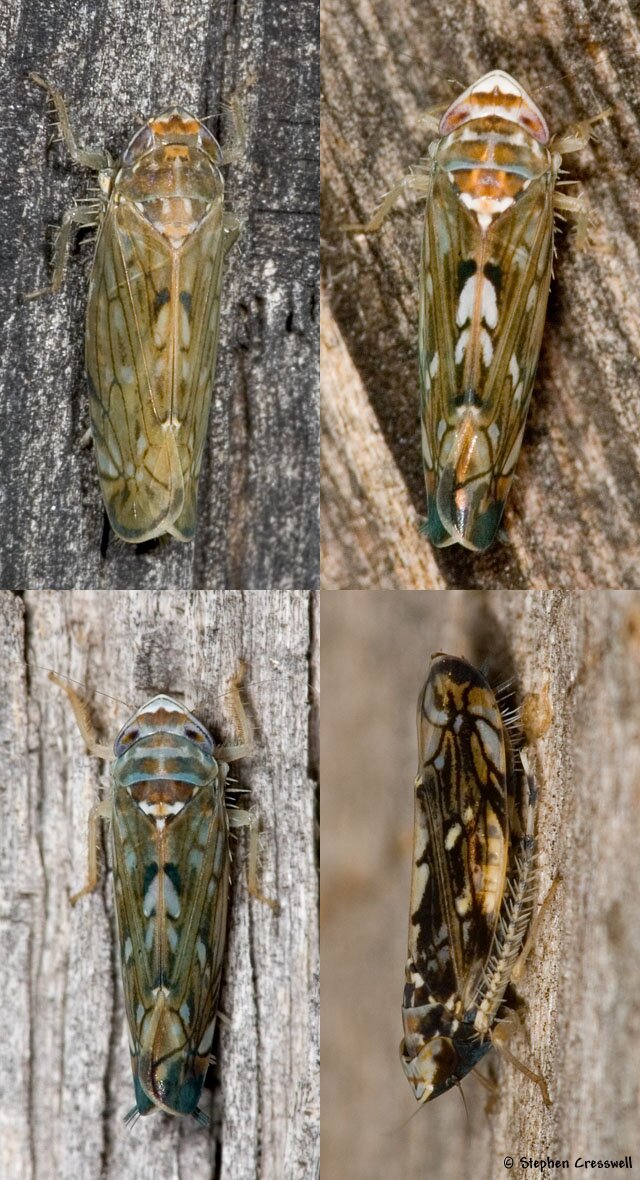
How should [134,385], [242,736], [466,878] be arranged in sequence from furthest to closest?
1. [242,736]
2. [134,385]
3. [466,878]

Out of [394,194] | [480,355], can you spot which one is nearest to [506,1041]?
[480,355]

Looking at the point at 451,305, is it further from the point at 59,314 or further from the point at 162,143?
the point at 59,314

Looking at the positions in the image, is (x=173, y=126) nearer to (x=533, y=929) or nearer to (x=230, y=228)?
(x=230, y=228)

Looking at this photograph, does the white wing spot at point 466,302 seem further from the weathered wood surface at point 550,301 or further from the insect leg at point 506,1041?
the insect leg at point 506,1041

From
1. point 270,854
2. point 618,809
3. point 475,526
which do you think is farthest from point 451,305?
point 270,854

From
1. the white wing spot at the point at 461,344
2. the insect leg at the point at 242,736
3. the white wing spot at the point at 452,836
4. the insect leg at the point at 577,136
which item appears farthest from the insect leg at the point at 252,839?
the insect leg at the point at 577,136

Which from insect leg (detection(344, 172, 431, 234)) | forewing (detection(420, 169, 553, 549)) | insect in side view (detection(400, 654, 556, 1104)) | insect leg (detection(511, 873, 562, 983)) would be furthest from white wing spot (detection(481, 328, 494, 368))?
insect leg (detection(511, 873, 562, 983))
